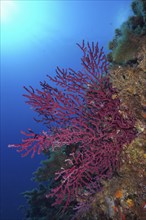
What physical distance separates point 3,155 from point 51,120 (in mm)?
73886

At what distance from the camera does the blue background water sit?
115 m

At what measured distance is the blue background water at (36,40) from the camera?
115 m

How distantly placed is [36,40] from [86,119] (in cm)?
14155

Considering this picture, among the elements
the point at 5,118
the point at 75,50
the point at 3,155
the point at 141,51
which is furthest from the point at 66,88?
the point at 75,50

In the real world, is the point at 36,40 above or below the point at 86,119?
above

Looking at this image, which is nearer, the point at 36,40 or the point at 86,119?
the point at 86,119

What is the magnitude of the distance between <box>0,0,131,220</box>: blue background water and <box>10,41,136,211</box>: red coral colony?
7891 centimetres

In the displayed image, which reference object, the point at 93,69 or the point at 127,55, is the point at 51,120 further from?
the point at 127,55

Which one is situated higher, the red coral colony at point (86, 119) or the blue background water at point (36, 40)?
the blue background water at point (36, 40)

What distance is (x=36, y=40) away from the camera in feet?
453

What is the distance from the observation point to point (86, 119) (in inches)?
174

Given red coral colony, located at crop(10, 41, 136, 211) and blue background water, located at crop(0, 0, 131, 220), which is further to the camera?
blue background water, located at crop(0, 0, 131, 220)

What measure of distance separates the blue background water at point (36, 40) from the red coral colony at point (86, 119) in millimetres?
78909

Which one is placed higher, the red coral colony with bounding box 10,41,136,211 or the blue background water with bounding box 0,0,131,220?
the blue background water with bounding box 0,0,131,220
